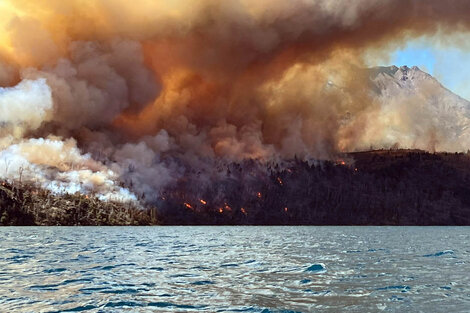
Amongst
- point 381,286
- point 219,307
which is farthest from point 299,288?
point 219,307

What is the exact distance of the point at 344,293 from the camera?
43.5 metres

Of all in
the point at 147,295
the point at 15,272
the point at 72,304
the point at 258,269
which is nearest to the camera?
the point at 72,304

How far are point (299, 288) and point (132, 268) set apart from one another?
29.4 meters

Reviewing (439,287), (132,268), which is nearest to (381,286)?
(439,287)

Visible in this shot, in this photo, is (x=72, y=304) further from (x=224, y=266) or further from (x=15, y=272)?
(x=224, y=266)

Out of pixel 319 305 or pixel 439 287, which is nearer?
pixel 319 305

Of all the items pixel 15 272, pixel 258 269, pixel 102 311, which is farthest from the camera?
pixel 258 269

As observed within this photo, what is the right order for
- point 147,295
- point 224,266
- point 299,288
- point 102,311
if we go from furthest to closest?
point 224,266
point 299,288
point 147,295
point 102,311

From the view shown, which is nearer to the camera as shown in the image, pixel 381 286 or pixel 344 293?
pixel 344 293

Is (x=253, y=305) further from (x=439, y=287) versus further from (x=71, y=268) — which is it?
(x=71, y=268)

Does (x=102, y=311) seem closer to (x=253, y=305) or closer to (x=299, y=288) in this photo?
(x=253, y=305)

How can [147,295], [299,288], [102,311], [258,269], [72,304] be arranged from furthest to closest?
1. [258,269]
2. [299,288]
3. [147,295]
4. [72,304]
5. [102,311]

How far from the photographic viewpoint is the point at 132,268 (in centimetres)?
6612

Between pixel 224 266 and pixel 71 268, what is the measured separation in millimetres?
22429
